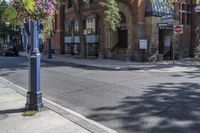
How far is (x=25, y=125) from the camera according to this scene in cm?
715

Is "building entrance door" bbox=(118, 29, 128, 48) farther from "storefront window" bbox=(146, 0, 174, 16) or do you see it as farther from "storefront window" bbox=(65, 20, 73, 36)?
"storefront window" bbox=(65, 20, 73, 36)

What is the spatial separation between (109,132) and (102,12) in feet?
86.7

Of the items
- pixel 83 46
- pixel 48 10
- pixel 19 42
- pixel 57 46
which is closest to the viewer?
pixel 48 10

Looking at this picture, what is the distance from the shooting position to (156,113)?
8273 mm

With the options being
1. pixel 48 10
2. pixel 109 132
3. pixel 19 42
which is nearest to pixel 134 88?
pixel 109 132

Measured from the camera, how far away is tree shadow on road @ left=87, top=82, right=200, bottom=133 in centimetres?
707

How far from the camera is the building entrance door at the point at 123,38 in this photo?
31.0 meters

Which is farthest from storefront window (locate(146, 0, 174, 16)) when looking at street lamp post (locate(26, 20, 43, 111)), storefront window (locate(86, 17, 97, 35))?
street lamp post (locate(26, 20, 43, 111))

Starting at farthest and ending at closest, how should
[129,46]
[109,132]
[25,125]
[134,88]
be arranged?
[129,46], [134,88], [25,125], [109,132]

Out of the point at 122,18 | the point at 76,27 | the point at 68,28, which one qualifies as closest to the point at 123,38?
the point at 122,18

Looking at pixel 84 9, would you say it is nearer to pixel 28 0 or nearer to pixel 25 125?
pixel 25 125

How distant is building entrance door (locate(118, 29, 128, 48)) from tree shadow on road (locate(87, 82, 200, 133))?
19635 mm

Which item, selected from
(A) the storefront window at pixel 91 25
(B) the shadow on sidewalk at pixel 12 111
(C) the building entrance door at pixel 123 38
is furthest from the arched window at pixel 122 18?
(B) the shadow on sidewalk at pixel 12 111

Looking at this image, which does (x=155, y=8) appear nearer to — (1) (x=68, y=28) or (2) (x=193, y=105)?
(1) (x=68, y=28)
